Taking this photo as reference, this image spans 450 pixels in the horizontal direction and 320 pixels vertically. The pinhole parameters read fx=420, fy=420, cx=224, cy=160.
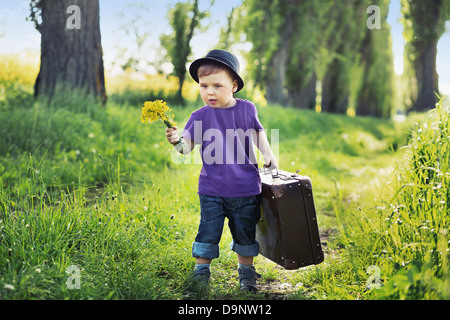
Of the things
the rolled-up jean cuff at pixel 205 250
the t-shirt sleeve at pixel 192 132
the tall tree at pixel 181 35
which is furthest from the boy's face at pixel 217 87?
the tall tree at pixel 181 35

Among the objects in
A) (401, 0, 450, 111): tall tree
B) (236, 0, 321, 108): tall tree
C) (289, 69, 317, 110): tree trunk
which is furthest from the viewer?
(289, 69, 317, 110): tree trunk

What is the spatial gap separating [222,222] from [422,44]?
14538mm

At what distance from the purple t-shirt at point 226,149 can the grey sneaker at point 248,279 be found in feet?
1.79

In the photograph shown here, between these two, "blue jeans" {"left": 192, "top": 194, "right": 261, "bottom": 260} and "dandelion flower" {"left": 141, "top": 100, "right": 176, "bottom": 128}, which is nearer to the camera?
"dandelion flower" {"left": 141, "top": 100, "right": 176, "bottom": 128}

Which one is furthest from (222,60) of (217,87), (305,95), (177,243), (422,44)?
(422,44)

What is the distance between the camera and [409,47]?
15.2 m

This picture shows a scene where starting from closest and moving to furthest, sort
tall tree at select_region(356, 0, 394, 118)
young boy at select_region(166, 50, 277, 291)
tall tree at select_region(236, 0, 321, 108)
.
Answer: young boy at select_region(166, 50, 277, 291) < tall tree at select_region(236, 0, 321, 108) < tall tree at select_region(356, 0, 394, 118)

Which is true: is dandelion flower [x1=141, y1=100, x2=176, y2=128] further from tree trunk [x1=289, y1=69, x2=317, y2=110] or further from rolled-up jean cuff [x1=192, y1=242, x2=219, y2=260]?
tree trunk [x1=289, y1=69, x2=317, y2=110]

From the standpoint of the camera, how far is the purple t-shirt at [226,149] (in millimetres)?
2754

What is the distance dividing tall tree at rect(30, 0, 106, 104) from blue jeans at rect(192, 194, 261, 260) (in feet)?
15.5

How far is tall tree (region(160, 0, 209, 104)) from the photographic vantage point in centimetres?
858

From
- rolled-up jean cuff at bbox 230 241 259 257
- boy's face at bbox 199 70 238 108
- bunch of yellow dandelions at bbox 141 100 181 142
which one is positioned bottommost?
rolled-up jean cuff at bbox 230 241 259 257

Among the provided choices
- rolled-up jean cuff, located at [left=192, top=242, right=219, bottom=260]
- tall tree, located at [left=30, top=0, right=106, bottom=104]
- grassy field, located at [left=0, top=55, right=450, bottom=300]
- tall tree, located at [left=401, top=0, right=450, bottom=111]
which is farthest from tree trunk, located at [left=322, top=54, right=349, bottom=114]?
rolled-up jean cuff, located at [left=192, top=242, right=219, bottom=260]
